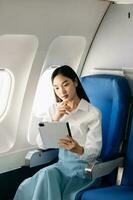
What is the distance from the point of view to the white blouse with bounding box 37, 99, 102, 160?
9.64ft

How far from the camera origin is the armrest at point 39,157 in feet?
10.7

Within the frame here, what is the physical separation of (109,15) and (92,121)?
1.13 m

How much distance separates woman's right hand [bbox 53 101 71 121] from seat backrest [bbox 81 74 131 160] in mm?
405

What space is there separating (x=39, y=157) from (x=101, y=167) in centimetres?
60

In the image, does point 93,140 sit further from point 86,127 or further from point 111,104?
point 111,104

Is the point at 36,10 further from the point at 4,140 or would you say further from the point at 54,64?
the point at 4,140

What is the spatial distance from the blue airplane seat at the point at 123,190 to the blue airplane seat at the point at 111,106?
0.11 meters

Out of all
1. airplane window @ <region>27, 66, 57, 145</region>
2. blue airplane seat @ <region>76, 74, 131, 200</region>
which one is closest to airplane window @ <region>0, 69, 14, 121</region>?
airplane window @ <region>27, 66, 57, 145</region>

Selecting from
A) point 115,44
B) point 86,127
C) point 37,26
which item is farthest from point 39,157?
point 115,44

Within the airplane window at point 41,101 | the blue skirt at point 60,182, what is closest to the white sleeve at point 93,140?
the blue skirt at point 60,182

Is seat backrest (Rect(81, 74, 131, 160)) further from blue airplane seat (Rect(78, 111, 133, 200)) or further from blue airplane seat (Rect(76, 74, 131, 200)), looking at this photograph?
blue airplane seat (Rect(78, 111, 133, 200))

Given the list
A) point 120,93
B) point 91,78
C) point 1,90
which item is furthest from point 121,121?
point 1,90

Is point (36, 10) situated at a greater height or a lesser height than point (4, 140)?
greater

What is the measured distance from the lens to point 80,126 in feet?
9.96
